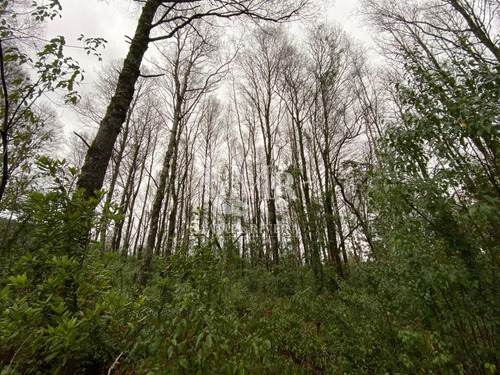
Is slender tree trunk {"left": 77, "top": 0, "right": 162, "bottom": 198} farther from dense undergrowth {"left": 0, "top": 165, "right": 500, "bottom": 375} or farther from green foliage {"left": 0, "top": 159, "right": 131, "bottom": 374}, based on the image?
dense undergrowth {"left": 0, "top": 165, "right": 500, "bottom": 375}

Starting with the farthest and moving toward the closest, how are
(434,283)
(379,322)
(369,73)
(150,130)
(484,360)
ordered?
(150,130)
(369,73)
(379,322)
(434,283)
(484,360)

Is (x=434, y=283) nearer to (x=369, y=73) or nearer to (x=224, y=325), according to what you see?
(x=224, y=325)

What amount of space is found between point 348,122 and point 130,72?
1047 cm

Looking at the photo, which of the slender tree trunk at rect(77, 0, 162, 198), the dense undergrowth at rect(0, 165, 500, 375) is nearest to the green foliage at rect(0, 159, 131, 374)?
the dense undergrowth at rect(0, 165, 500, 375)

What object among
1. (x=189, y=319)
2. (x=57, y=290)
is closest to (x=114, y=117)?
(x=57, y=290)

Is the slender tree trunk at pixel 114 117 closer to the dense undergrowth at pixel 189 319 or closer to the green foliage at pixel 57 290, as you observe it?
the green foliage at pixel 57 290

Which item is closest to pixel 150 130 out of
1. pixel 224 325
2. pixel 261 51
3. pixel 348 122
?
pixel 261 51

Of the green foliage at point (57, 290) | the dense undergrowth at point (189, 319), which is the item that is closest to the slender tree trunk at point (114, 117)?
the green foliage at point (57, 290)

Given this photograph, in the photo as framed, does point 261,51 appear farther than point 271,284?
Yes

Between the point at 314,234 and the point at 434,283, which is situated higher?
the point at 314,234

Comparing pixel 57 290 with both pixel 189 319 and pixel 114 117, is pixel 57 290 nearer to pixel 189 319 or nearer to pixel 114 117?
pixel 189 319

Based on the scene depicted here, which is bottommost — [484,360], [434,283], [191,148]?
[484,360]

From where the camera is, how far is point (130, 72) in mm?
2840

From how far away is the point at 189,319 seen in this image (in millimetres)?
1635
